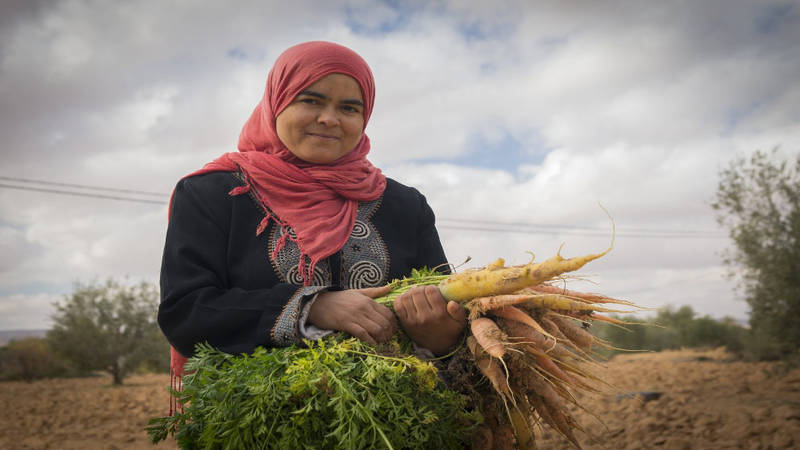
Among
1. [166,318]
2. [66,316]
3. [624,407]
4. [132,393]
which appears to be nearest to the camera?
[166,318]

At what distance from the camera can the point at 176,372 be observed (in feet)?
8.82

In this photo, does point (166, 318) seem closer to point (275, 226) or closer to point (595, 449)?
point (275, 226)

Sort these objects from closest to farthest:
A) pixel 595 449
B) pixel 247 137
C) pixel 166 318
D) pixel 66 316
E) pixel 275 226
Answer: pixel 166 318
pixel 275 226
pixel 247 137
pixel 595 449
pixel 66 316

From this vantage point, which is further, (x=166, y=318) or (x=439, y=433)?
(x=166, y=318)

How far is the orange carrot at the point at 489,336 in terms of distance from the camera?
203 centimetres

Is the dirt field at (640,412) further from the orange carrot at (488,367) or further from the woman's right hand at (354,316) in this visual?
the woman's right hand at (354,316)

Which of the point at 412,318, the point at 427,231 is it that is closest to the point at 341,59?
the point at 427,231

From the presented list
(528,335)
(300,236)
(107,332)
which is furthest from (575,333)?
(107,332)

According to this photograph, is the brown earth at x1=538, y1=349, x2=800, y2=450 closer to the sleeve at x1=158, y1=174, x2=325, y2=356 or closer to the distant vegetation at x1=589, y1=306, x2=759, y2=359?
the sleeve at x1=158, y1=174, x2=325, y2=356

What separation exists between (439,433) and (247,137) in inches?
79.5

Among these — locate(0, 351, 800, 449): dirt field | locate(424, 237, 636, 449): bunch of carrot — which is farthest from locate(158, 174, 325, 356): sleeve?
locate(0, 351, 800, 449): dirt field

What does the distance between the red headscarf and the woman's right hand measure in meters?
0.33

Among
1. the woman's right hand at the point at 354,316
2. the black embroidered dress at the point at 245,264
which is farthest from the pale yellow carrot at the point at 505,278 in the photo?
the black embroidered dress at the point at 245,264

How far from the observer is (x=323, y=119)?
265 centimetres
